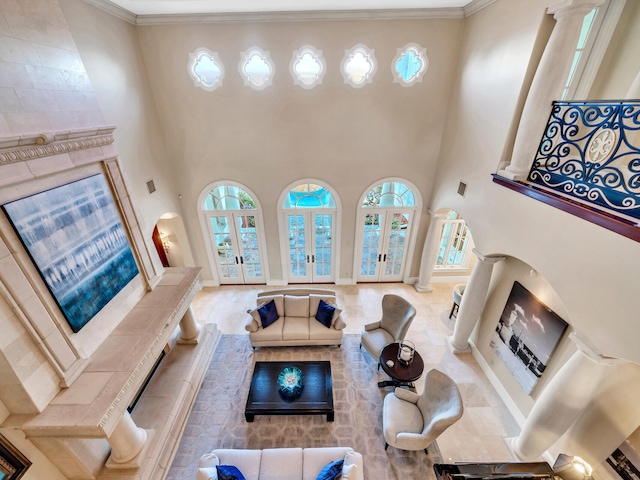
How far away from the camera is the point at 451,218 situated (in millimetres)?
7734

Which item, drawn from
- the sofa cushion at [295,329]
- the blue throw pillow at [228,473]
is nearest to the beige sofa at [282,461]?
the blue throw pillow at [228,473]

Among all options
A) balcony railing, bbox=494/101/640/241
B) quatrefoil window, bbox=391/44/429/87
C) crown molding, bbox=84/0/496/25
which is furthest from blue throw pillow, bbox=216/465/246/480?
crown molding, bbox=84/0/496/25

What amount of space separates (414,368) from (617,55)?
5551 millimetres

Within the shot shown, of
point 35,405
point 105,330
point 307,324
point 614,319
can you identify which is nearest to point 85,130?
point 105,330

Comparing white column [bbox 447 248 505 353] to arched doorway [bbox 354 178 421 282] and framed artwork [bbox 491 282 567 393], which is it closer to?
framed artwork [bbox 491 282 567 393]

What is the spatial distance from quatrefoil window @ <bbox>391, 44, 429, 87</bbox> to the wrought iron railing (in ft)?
10.6

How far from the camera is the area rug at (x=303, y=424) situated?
4094 millimetres

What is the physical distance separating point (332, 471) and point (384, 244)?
5588 millimetres

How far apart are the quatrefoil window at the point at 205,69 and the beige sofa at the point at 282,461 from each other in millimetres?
6792

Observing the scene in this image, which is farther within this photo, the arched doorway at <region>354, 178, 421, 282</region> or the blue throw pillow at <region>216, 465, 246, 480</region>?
the arched doorway at <region>354, 178, 421, 282</region>

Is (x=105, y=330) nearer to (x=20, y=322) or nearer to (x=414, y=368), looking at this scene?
(x=20, y=322)

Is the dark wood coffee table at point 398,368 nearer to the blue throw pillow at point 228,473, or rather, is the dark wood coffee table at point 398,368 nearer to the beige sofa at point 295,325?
the beige sofa at point 295,325

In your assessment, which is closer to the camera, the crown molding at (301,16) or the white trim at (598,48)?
the white trim at (598,48)

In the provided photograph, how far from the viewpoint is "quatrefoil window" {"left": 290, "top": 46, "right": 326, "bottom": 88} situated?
5.82 metres
